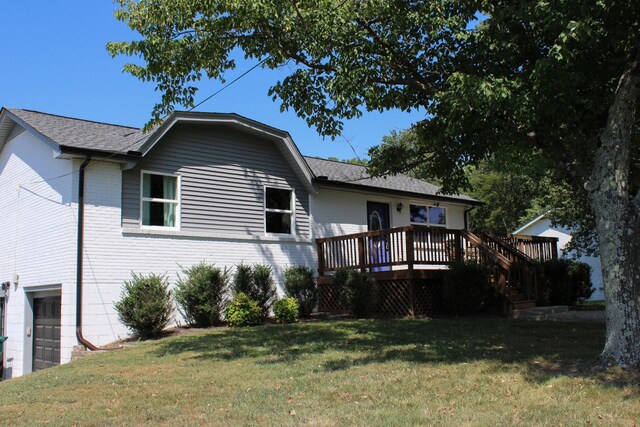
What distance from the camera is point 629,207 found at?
709cm

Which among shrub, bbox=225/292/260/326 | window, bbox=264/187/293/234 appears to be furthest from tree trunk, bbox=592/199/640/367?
window, bbox=264/187/293/234

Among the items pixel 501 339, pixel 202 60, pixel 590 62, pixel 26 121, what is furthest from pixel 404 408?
pixel 26 121

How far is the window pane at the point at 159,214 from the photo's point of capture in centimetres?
1378

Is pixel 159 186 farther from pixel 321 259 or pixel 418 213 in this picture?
pixel 418 213

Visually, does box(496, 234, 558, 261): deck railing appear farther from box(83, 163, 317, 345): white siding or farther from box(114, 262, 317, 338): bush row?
box(83, 163, 317, 345): white siding

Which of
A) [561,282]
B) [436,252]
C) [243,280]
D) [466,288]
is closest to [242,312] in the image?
[243,280]

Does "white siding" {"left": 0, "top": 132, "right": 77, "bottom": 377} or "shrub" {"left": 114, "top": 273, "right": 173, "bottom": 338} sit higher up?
"white siding" {"left": 0, "top": 132, "right": 77, "bottom": 377}

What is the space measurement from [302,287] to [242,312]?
243 centimetres

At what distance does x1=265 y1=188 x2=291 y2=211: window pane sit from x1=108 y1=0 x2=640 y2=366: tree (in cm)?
593

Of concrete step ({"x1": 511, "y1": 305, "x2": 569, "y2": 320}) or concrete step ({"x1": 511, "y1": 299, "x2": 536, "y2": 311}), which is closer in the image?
concrete step ({"x1": 511, "y1": 305, "x2": 569, "y2": 320})

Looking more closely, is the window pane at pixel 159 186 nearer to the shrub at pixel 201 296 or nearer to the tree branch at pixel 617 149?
the shrub at pixel 201 296

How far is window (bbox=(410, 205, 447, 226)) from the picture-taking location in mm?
19828

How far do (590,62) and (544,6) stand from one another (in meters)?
1.43

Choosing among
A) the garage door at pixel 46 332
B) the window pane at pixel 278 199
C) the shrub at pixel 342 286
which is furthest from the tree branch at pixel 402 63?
the garage door at pixel 46 332
